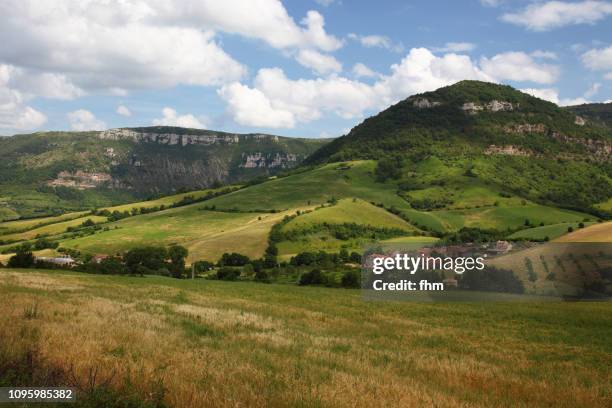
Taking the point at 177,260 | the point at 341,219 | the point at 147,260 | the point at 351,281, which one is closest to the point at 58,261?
the point at 147,260

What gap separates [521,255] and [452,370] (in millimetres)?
46508

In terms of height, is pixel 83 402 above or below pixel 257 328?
above

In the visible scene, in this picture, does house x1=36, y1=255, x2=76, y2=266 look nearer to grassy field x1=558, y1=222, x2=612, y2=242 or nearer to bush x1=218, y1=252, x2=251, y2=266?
bush x1=218, y1=252, x2=251, y2=266

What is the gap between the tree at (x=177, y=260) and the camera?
107m

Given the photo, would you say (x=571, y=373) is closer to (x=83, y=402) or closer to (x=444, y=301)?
(x=83, y=402)

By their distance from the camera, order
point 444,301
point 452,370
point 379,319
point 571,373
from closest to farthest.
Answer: point 452,370, point 571,373, point 379,319, point 444,301

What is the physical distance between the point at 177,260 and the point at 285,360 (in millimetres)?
112991

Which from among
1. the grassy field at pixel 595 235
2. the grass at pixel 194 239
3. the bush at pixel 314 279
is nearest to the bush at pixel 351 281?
the bush at pixel 314 279

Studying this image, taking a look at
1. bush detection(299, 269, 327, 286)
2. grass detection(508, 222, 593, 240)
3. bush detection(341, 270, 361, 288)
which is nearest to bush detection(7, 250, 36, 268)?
bush detection(299, 269, 327, 286)

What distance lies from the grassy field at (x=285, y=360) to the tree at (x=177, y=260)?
83653 mm

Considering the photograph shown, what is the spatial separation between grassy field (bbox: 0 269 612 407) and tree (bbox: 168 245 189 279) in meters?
83.7

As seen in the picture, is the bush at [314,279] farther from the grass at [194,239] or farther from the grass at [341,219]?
the grass at [341,219]

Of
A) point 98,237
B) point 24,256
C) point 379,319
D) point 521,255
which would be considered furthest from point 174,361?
point 98,237

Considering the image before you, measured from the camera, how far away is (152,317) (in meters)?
20.6
